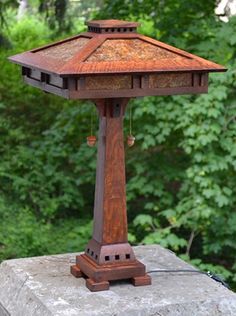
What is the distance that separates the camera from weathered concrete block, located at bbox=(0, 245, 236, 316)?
4363mm

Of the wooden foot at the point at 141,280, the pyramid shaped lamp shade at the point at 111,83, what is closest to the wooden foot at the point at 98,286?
the pyramid shaped lamp shade at the point at 111,83

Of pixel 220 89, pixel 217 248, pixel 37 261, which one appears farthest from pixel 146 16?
pixel 37 261

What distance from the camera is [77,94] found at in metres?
4.13

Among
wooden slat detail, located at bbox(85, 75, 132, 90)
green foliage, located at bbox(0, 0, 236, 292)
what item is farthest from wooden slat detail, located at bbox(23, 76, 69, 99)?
green foliage, located at bbox(0, 0, 236, 292)

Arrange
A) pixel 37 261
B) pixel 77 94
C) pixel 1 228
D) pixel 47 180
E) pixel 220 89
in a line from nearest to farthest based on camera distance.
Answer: pixel 77 94, pixel 37 261, pixel 220 89, pixel 1 228, pixel 47 180

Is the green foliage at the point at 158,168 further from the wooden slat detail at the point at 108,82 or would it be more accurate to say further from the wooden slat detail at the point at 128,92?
the wooden slat detail at the point at 108,82

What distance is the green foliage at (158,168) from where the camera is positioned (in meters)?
6.72

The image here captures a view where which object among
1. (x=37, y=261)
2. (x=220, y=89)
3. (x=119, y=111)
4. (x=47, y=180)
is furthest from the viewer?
(x=47, y=180)

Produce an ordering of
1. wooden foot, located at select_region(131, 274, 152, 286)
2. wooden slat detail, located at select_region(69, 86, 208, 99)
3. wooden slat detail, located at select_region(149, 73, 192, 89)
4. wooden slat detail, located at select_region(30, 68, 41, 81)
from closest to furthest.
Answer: wooden slat detail, located at select_region(69, 86, 208, 99)
wooden slat detail, located at select_region(149, 73, 192, 89)
wooden slat detail, located at select_region(30, 68, 41, 81)
wooden foot, located at select_region(131, 274, 152, 286)

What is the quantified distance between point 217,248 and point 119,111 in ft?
8.97

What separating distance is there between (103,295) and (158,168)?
302 centimetres

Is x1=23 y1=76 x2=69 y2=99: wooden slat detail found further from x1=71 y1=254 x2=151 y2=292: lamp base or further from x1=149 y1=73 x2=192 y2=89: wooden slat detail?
x1=71 y1=254 x2=151 y2=292: lamp base

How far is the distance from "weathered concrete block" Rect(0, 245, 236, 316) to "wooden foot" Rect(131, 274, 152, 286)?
3 centimetres

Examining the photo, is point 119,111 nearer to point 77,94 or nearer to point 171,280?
point 77,94
